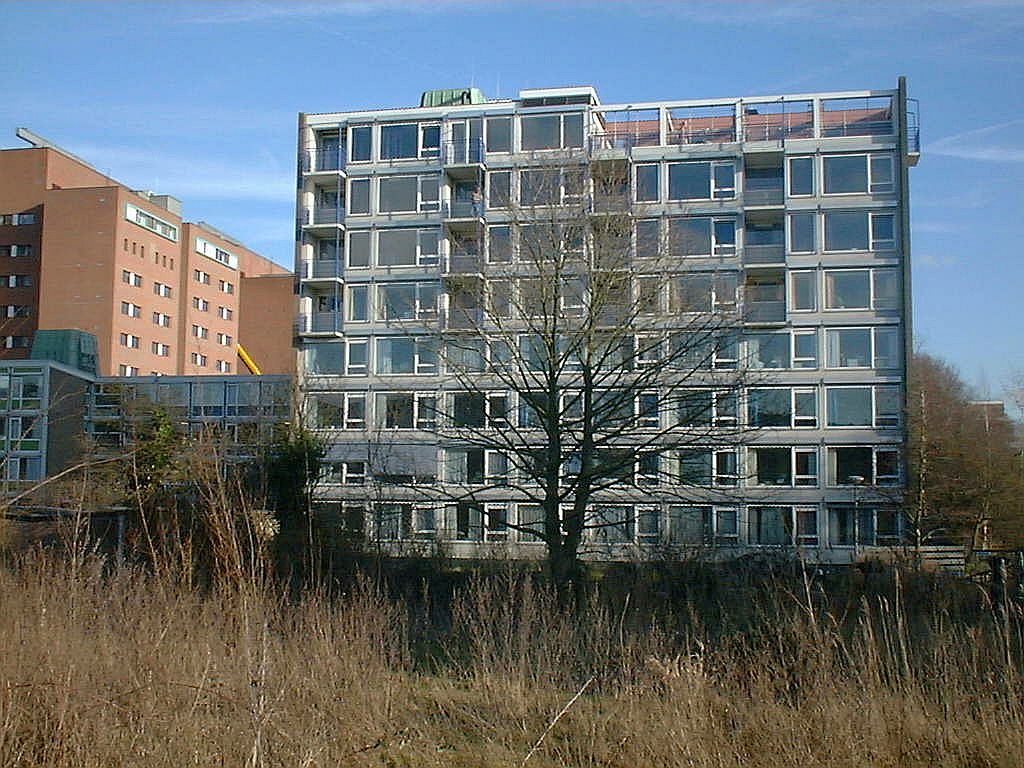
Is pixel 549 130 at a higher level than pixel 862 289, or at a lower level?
higher

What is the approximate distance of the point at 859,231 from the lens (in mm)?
42375

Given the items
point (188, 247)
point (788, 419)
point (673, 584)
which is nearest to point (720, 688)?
point (673, 584)

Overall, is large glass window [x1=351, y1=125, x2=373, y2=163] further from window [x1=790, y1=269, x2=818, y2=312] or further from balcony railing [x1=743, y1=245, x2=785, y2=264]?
window [x1=790, y1=269, x2=818, y2=312]

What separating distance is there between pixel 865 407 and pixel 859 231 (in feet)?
22.8

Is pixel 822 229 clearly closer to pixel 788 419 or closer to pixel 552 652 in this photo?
pixel 788 419

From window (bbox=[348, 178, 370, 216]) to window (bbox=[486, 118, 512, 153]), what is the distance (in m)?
5.58

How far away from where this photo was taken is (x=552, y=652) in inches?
423

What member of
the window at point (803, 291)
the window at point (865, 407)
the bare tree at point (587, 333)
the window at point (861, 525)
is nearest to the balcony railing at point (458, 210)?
the window at point (803, 291)

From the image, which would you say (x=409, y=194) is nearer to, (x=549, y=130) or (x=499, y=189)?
(x=549, y=130)

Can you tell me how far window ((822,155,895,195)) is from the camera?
4219 cm

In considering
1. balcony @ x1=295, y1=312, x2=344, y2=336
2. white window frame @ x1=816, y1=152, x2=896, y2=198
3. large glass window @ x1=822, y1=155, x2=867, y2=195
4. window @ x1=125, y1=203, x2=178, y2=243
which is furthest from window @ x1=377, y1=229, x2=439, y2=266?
window @ x1=125, y1=203, x2=178, y2=243

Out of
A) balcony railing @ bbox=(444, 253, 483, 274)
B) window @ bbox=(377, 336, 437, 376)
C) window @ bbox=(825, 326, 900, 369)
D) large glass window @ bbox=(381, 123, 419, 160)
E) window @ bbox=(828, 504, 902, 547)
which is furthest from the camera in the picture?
large glass window @ bbox=(381, 123, 419, 160)

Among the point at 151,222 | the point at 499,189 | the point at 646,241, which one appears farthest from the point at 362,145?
the point at 151,222

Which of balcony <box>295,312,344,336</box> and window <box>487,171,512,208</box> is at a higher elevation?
window <box>487,171,512,208</box>
